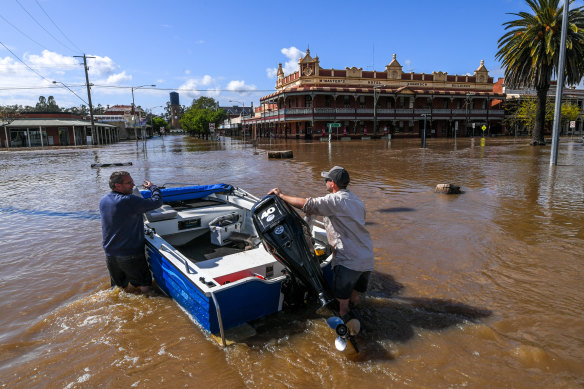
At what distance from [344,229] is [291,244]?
1.87 ft

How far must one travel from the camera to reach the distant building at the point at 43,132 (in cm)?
4906

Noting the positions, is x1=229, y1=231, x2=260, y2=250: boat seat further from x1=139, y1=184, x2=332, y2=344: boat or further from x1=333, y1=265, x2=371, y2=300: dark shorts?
x1=333, y1=265, x2=371, y2=300: dark shorts

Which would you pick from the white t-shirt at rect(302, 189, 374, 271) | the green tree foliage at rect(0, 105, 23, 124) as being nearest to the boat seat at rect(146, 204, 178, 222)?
the white t-shirt at rect(302, 189, 374, 271)

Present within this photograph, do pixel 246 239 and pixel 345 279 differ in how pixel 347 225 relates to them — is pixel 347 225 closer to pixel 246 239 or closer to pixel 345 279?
pixel 345 279

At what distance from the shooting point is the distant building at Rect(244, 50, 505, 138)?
52031mm

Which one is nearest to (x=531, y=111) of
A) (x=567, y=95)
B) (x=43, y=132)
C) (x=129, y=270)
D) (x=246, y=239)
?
(x=567, y=95)

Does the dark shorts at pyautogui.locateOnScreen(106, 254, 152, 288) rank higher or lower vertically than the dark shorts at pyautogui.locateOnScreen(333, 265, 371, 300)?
lower

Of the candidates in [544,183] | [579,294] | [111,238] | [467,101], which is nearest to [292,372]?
[111,238]

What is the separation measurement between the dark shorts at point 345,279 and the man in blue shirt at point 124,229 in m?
2.48

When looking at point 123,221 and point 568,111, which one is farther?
point 568,111

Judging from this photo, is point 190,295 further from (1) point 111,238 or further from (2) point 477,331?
(2) point 477,331

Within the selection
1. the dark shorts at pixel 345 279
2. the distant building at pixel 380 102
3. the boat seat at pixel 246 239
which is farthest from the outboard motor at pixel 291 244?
the distant building at pixel 380 102

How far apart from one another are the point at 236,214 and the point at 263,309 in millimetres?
2372

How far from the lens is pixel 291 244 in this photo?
3.81 metres
